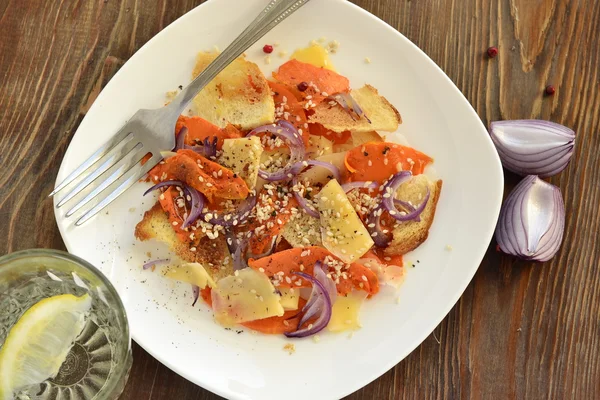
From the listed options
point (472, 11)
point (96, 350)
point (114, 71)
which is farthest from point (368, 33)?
point (96, 350)

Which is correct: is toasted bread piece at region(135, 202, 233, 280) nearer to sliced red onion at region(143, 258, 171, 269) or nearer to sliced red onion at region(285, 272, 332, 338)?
sliced red onion at region(143, 258, 171, 269)

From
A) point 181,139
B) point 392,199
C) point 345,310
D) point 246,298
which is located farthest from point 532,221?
point 181,139

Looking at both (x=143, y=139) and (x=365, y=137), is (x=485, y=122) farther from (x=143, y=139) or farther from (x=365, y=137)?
(x=143, y=139)

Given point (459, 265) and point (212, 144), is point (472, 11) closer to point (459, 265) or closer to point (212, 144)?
point (459, 265)

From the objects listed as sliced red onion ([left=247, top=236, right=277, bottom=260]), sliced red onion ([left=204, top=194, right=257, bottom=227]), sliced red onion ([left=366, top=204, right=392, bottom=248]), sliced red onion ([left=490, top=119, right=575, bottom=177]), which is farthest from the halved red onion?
sliced red onion ([left=490, top=119, right=575, bottom=177])

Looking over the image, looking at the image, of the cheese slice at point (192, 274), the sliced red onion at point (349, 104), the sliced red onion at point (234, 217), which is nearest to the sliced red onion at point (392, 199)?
the sliced red onion at point (349, 104)
